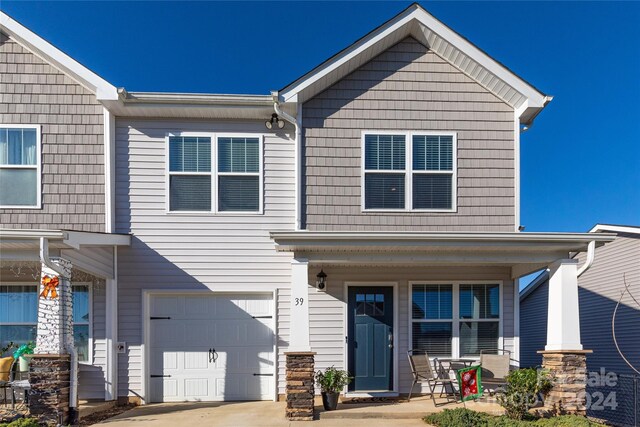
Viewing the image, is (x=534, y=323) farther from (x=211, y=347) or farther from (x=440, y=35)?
(x=211, y=347)

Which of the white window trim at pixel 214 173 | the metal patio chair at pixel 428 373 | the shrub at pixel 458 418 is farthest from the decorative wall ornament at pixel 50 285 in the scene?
the metal patio chair at pixel 428 373

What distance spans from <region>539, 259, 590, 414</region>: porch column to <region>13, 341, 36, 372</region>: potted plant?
7.94m

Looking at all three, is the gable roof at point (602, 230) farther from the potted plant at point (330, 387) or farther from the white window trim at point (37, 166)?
the white window trim at point (37, 166)

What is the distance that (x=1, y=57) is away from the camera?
861cm

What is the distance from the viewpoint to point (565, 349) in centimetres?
749

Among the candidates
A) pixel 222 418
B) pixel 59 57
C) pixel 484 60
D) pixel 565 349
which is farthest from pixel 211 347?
pixel 484 60

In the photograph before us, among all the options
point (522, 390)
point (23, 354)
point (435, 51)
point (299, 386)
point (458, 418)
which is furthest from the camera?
point (435, 51)

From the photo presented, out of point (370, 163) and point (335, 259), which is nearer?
point (335, 259)

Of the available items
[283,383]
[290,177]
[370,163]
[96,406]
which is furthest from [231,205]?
[96,406]

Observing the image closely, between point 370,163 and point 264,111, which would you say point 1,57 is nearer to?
point 264,111

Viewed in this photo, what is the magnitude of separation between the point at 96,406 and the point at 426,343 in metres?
5.53

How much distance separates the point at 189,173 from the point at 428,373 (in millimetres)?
5308

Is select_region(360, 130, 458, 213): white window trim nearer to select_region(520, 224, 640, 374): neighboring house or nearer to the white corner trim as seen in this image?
the white corner trim

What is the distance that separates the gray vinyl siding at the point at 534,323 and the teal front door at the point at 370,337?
7.78 metres
